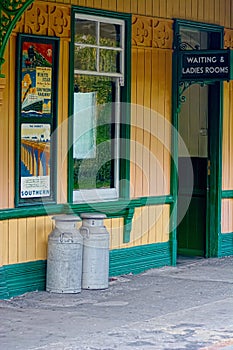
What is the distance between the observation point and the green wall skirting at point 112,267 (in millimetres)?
9930

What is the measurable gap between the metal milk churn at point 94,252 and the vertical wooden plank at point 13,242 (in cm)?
90

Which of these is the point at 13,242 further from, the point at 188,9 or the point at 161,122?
the point at 188,9

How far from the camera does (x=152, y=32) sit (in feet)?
39.3

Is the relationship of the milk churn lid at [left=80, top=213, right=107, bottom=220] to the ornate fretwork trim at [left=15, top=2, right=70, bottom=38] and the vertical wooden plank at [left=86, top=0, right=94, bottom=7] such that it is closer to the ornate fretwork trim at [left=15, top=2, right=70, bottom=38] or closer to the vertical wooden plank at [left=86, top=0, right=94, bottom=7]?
the ornate fretwork trim at [left=15, top=2, right=70, bottom=38]

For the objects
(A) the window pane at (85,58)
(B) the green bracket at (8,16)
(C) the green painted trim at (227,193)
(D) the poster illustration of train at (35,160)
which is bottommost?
(C) the green painted trim at (227,193)

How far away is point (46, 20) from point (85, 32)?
82cm

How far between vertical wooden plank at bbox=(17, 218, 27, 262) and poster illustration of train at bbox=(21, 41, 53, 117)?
1197 mm

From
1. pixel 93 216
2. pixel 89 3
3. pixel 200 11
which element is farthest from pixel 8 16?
pixel 200 11

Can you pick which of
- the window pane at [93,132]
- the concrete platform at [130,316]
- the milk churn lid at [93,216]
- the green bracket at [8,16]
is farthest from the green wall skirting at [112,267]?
the green bracket at [8,16]

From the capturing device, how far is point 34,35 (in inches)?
400

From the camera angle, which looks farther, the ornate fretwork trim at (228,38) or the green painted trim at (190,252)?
the green painted trim at (190,252)

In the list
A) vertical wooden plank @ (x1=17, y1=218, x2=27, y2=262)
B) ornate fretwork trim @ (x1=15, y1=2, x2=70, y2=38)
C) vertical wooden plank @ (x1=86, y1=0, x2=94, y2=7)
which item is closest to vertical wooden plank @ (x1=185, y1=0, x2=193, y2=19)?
vertical wooden plank @ (x1=86, y1=0, x2=94, y2=7)

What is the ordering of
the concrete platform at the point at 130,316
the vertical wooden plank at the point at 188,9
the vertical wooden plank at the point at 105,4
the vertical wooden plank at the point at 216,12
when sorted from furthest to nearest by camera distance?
the vertical wooden plank at the point at 216,12 → the vertical wooden plank at the point at 188,9 → the vertical wooden plank at the point at 105,4 → the concrete platform at the point at 130,316

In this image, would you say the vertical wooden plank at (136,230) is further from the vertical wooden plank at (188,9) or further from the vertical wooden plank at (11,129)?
the vertical wooden plank at (188,9)
